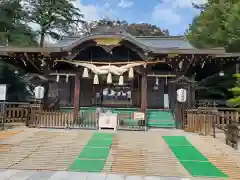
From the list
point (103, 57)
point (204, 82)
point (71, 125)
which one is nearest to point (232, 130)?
point (71, 125)

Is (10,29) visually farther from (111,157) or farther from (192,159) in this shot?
(192,159)

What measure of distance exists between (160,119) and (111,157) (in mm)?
6210

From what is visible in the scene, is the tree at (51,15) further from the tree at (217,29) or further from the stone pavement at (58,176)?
the stone pavement at (58,176)

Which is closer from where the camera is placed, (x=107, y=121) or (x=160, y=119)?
(x=107, y=121)

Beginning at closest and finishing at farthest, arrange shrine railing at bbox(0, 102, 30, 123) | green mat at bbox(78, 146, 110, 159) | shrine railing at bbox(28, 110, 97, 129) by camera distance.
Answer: green mat at bbox(78, 146, 110, 159) → shrine railing at bbox(28, 110, 97, 129) → shrine railing at bbox(0, 102, 30, 123)

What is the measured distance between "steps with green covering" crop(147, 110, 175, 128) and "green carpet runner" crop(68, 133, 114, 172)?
3917 mm

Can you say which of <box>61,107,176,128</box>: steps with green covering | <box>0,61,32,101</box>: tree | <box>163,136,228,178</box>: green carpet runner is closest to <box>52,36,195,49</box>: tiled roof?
<box>0,61,32,101</box>: tree

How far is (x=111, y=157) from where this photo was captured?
6.94m

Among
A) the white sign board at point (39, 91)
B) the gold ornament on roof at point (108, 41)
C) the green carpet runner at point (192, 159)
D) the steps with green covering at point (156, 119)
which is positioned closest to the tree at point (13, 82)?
the white sign board at point (39, 91)

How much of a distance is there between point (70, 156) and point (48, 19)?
84.3 ft

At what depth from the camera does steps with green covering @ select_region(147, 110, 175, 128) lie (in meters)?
12.3

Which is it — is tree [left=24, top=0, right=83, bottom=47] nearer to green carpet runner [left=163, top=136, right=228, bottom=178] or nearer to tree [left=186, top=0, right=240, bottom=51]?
tree [left=186, top=0, right=240, bottom=51]

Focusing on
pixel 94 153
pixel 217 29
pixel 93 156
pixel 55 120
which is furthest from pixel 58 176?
pixel 217 29

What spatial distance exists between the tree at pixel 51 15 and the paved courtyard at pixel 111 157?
2252 cm
